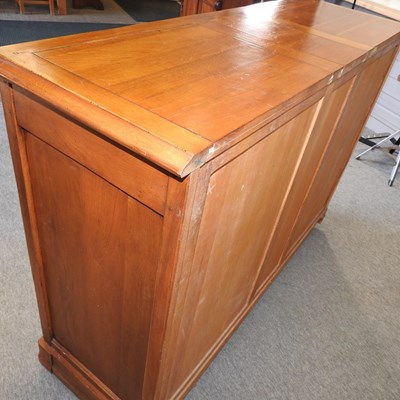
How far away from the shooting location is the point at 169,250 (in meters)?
0.67

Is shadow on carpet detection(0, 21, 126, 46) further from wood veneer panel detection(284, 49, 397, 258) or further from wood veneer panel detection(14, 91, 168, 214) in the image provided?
wood veneer panel detection(14, 91, 168, 214)

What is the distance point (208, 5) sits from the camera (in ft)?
9.91

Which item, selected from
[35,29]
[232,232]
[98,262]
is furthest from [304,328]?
[35,29]

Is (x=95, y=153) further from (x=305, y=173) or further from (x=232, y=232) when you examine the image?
(x=305, y=173)

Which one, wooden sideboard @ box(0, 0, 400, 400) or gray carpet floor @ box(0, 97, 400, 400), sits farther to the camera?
gray carpet floor @ box(0, 97, 400, 400)

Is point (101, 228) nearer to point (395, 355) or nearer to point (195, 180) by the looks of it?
point (195, 180)

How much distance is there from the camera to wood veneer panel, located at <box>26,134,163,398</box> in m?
0.75

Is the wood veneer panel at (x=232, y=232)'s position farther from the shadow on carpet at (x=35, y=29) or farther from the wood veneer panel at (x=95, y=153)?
the shadow on carpet at (x=35, y=29)

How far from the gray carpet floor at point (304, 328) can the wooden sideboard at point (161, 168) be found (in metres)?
0.12

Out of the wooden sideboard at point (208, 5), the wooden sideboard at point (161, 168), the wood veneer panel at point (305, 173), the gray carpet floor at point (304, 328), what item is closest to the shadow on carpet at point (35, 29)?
the wooden sideboard at point (208, 5)

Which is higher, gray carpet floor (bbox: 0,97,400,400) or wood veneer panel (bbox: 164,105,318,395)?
wood veneer panel (bbox: 164,105,318,395)

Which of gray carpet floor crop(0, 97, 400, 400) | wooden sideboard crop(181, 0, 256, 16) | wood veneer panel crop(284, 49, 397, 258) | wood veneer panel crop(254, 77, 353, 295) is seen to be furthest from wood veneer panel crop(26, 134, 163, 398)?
wooden sideboard crop(181, 0, 256, 16)

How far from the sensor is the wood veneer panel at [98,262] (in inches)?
29.7

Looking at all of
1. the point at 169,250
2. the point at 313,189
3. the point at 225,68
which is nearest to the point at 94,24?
the point at 313,189
